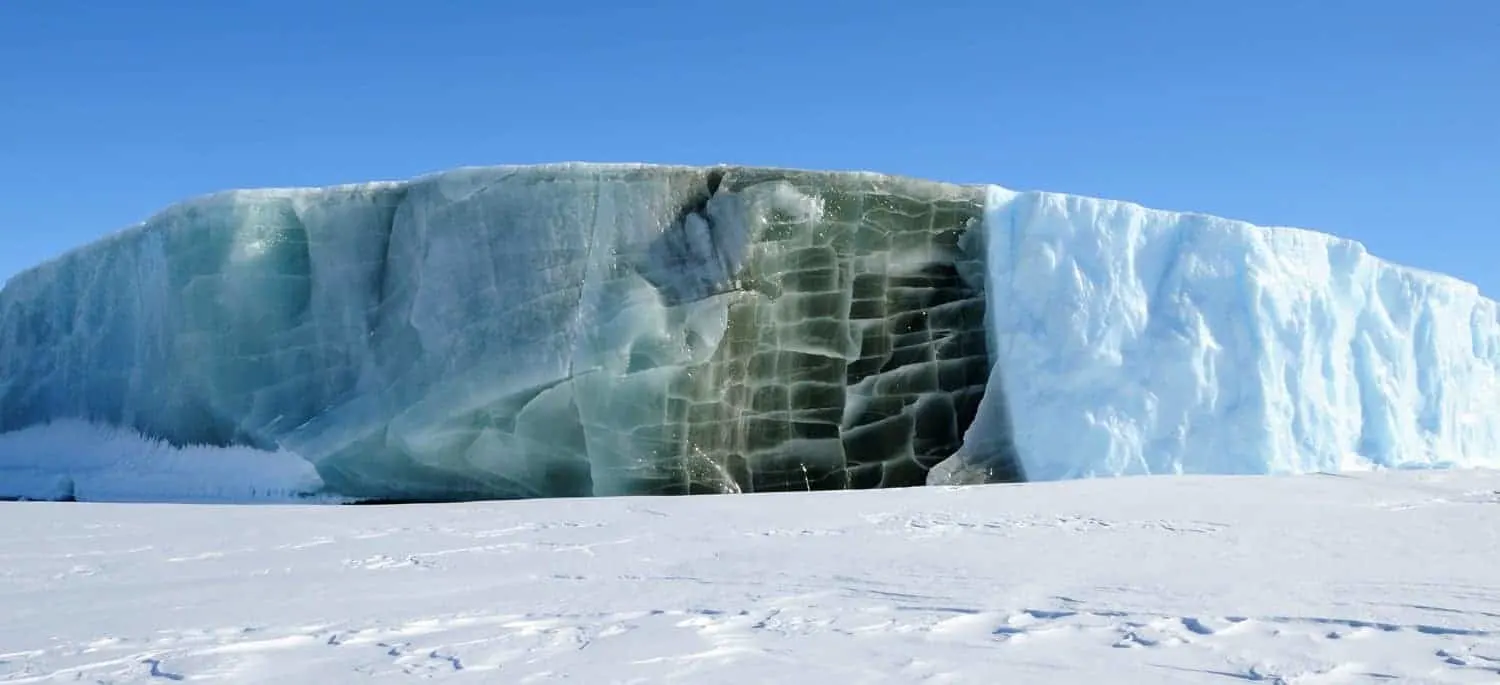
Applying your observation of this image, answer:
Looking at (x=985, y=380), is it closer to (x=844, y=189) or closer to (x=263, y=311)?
(x=844, y=189)

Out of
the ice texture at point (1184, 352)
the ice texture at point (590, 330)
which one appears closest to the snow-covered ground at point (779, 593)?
the ice texture at point (590, 330)

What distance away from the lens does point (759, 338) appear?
327 inches

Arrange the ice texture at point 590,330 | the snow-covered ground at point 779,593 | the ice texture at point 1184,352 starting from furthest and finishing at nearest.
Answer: the ice texture at point 1184,352
the ice texture at point 590,330
the snow-covered ground at point 779,593

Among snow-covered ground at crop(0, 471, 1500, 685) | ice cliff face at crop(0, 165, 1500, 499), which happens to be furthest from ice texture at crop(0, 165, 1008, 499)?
snow-covered ground at crop(0, 471, 1500, 685)

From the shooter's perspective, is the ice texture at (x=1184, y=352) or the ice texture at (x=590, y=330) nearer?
the ice texture at (x=590, y=330)

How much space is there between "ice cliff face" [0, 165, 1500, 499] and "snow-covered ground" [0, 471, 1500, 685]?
1.39 metres

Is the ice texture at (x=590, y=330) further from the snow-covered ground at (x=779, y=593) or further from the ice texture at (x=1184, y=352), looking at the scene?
the snow-covered ground at (x=779, y=593)

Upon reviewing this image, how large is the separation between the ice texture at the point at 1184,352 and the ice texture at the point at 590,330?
0.38m

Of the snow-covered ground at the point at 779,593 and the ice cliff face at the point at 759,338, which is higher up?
the ice cliff face at the point at 759,338

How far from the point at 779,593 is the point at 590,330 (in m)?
4.40

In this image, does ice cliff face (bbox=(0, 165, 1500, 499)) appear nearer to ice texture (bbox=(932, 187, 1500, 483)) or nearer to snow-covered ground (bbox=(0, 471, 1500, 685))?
ice texture (bbox=(932, 187, 1500, 483))

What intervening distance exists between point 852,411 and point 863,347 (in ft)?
1.50

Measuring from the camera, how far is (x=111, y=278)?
10.4 m

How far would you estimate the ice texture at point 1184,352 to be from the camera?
8.27m
